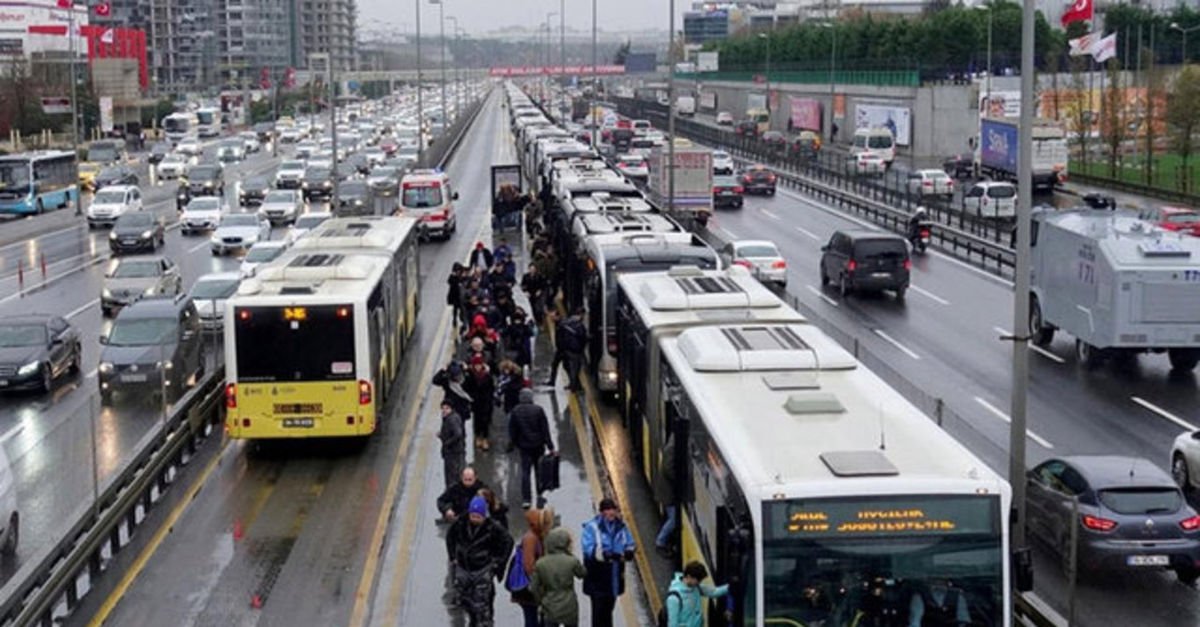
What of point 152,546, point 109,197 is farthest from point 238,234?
point 152,546

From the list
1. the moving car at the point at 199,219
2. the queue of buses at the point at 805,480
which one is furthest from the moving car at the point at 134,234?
the queue of buses at the point at 805,480

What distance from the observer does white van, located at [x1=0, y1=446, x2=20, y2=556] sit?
1798 cm

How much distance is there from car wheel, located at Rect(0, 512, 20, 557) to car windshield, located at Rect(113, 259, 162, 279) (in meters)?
22.3

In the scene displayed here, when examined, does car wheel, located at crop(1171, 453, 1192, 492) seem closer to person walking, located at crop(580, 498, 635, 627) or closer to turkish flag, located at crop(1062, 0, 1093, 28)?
turkish flag, located at crop(1062, 0, 1093, 28)

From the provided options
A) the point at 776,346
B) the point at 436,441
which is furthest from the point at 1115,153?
the point at 776,346

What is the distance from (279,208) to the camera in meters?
63.8

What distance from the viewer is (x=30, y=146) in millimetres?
113625

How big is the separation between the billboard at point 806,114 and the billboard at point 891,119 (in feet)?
49.0

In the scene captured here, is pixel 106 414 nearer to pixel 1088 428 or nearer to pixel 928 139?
pixel 1088 428

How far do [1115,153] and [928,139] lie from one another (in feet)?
79.3

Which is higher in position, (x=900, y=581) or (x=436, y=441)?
(x=900, y=581)

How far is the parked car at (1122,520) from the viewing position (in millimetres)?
17328

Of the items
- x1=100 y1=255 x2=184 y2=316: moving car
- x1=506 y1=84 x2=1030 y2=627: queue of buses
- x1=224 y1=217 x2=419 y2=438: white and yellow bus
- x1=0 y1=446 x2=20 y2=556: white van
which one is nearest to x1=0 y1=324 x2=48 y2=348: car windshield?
x1=224 y1=217 x2=419 y2=438: white and yellow bus

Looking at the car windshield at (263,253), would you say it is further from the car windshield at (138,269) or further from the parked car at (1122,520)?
the parked car at (1122,520)
